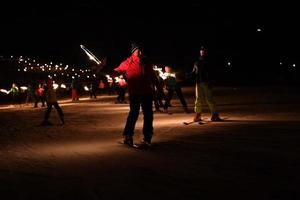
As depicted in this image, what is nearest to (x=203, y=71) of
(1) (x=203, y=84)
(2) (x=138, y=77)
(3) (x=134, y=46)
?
(1) (x=203, y=84)

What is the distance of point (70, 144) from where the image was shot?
39.6ft

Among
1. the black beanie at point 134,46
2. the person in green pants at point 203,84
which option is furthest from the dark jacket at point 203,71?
the black beanie at point 134,46

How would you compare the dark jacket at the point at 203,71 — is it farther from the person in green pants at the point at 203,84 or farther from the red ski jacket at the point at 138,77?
the red ski jacket at the point at 138,77

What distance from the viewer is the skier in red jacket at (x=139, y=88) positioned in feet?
37.1

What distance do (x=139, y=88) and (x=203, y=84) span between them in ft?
16.7

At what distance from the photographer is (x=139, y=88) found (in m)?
11.3

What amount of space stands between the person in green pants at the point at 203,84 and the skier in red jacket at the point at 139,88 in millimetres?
4731

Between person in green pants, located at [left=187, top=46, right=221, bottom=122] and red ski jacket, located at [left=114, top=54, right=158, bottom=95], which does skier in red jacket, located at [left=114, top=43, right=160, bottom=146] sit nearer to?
red ski jacket, located at [left=114, top=54, right=158, bottom=95]

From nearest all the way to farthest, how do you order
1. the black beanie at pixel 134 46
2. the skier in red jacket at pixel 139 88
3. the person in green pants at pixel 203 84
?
the skier in red jacket at pixel 139 88 → the black beanie at pixel 134 46 → the person in green pants at pixel 203 84

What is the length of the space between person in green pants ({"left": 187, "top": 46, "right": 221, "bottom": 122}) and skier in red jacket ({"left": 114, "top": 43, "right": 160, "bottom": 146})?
186 inches

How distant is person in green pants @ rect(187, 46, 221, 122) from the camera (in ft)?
52.9

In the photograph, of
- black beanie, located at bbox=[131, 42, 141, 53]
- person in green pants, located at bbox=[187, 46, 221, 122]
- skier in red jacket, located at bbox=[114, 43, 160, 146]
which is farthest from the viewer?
person in green pants, located at bbox=[187, 46, 221, 122]

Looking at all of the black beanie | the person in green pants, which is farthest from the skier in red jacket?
the person in green pants

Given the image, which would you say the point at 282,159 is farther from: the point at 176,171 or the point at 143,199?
the point at 143,199
